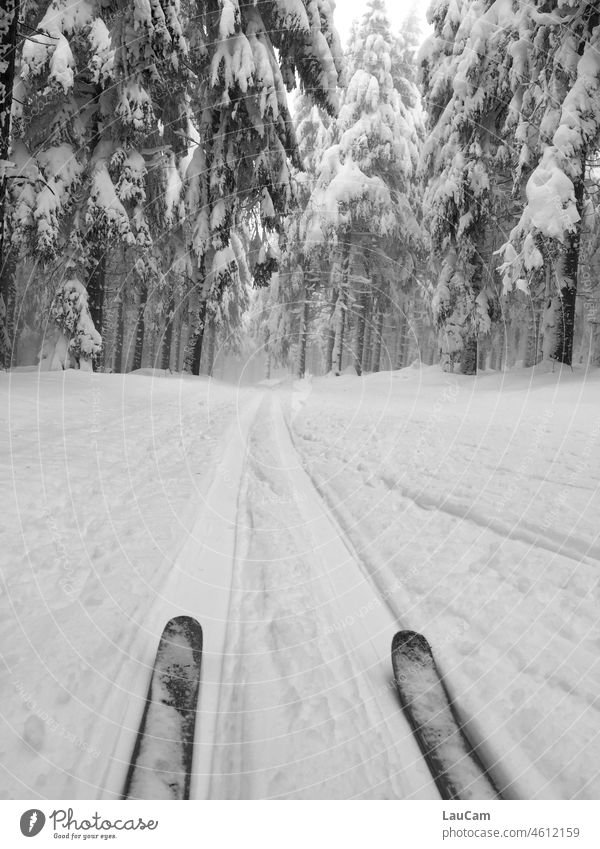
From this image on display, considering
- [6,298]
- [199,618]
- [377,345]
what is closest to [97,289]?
[6,298]

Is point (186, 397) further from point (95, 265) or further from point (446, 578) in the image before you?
point (446, 578)

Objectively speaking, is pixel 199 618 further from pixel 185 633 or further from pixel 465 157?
pixel 465 157

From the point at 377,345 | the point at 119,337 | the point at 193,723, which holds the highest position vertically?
the point at 377,345

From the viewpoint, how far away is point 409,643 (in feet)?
7.20

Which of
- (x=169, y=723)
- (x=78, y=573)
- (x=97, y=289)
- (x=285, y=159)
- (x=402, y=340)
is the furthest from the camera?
(x=402, y=340)

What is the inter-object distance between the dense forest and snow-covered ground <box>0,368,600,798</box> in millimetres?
3783

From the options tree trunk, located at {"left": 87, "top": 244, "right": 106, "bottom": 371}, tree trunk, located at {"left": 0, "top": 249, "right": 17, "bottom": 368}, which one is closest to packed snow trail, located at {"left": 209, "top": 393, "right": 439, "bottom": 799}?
tree trunk, located at {"left": 87, "top": 244, "right": 106, "bottom": 371}

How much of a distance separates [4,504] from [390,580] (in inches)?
121

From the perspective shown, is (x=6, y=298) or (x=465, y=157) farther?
(x=465, y=157)

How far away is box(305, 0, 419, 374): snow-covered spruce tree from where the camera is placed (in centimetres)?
1742

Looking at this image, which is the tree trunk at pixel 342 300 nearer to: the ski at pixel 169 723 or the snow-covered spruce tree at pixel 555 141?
the snow-covered spruce tree at pixel 555 141

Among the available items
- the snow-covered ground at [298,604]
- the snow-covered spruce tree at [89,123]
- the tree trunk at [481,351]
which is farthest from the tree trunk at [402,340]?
the snow-covered ground at [298,604]

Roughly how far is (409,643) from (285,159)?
1391 centimetres
